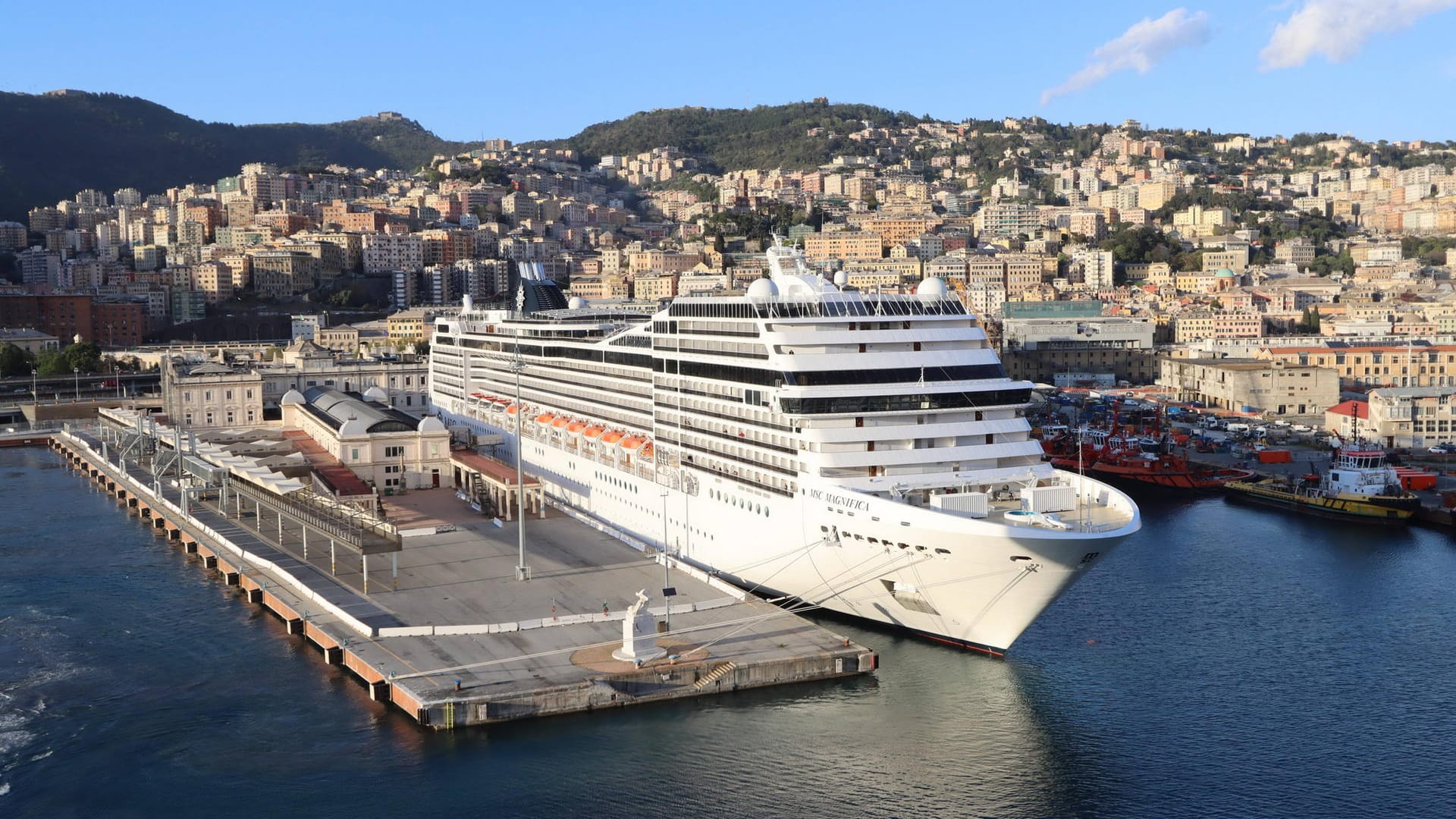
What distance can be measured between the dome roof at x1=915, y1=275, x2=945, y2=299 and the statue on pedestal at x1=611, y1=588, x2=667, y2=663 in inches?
380

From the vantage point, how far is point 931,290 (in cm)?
2978

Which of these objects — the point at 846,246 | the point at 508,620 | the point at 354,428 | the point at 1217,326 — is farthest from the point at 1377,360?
the point at 508,620

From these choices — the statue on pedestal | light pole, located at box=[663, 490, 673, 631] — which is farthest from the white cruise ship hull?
the statue on pedestal

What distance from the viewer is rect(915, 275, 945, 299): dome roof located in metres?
29.4

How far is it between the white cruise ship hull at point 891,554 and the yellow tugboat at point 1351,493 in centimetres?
2301

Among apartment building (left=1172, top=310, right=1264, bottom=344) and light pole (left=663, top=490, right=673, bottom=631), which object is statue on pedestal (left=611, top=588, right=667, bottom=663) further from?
apartment building (left=1172, top=310, right=1264, bottom=344)

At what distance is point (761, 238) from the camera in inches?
5655

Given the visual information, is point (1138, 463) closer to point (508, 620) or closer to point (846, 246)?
point (508, 620)

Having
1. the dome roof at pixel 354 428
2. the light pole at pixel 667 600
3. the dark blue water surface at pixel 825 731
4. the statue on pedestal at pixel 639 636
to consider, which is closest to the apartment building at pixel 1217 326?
the dark blue water surface at pixel 825 731

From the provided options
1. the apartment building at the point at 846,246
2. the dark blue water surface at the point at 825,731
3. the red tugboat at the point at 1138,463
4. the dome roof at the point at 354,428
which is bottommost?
the dark blue water surface at the point at 825,731

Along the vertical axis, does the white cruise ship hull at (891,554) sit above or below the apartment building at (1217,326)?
below

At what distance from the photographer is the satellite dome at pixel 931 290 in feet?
96.4

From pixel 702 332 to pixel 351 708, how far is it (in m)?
12.2

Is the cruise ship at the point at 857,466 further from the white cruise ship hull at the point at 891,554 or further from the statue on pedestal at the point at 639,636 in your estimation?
the statue on pedestal at the point at 639,636
